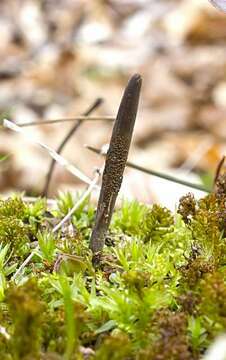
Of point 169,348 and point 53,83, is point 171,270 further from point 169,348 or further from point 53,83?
point 53,83

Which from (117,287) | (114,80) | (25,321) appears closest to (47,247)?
(117,287)

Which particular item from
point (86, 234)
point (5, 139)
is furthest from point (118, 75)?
point (86, 234)

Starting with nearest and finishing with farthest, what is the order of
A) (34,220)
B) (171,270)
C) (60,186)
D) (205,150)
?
(171,270)
(34,220)
(60,186)
(205,150)

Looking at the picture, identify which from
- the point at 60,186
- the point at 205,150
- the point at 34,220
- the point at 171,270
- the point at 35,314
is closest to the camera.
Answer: the point at 35,314

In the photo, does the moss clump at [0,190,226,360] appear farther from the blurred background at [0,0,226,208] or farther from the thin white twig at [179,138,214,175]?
the thin white twig at [179,138,214,175]

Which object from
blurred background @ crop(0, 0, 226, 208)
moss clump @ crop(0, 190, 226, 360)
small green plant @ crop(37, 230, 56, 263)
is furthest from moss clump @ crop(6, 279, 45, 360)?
blurred background @ crop(0, 0, 226, 208)

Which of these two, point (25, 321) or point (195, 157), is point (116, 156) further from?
point (195, 157)

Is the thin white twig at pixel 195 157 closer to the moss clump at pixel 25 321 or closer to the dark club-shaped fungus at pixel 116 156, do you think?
the dark club-shaped fungus at pixel 116 156
